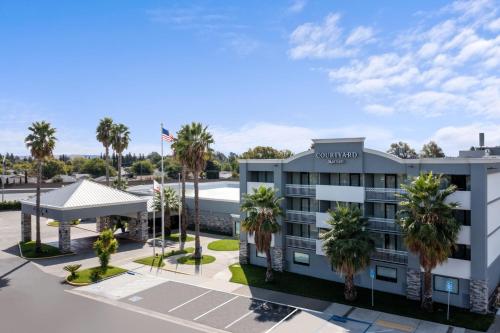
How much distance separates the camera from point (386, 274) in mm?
35406

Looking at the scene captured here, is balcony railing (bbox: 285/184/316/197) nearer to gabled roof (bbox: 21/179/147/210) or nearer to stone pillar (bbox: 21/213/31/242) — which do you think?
gabled roof (bbox: 21/179/147/210)

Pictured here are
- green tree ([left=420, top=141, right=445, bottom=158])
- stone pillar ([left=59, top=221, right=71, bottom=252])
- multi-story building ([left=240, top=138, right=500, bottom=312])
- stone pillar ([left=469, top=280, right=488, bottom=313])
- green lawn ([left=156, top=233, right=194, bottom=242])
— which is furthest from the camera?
green tree ([left=420, top=141, right=445, bottom=158])

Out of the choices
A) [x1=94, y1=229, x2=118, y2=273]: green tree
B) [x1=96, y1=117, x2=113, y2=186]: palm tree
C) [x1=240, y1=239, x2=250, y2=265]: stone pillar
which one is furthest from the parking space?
[x1=96, y1=117, x2=113, y2=186]: palm tree

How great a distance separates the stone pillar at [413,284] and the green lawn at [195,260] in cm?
2194

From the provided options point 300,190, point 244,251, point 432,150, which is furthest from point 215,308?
point 432,150

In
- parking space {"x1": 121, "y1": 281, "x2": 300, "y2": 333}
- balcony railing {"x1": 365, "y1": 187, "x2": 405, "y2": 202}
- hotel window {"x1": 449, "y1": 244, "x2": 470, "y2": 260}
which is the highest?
balcony railing {"x1": 365, "y1": 187, "x2": 405, "y2": 202}

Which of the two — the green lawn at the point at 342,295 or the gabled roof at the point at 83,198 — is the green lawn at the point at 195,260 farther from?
the gabled roof at the point at 83,198

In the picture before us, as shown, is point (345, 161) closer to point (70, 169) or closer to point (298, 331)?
point (298, 331)

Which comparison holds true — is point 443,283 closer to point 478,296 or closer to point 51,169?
point 478,296

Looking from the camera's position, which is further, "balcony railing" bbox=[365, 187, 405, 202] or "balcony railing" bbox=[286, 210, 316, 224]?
"balcony railing" bbox=[286, 210, 316, 224]

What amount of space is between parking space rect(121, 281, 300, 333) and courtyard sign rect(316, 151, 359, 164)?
14.4m

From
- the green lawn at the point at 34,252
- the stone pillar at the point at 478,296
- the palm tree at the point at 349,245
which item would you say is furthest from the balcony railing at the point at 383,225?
the green lawn at the point at 34,252

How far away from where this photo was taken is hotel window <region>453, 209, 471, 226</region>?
102ft

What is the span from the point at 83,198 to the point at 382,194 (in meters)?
38.2
